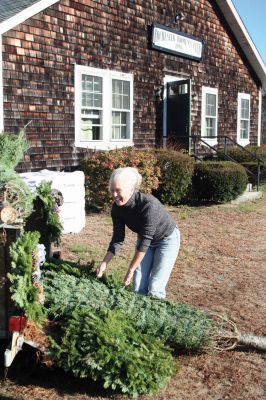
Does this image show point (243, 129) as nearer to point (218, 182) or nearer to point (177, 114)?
point (177, 114)

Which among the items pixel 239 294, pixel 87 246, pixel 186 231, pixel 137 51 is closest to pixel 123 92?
pixel 137 51

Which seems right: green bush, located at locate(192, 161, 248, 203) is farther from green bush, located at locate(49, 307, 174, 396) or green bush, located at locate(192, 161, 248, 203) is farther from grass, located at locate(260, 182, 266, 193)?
green bush, located at locate(49, 307, 174, 396)

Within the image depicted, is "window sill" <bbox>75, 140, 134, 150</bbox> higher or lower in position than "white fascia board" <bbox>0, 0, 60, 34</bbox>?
lower

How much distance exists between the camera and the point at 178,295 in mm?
5676

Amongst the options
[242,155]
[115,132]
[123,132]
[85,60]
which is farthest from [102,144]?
[242,155]

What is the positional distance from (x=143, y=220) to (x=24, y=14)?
7159 millimetres

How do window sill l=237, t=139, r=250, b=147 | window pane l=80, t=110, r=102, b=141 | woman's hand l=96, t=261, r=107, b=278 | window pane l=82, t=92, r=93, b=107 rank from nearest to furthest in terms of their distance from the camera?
woman's hand l=96, t=261, r=107, b=278
window pane l=82, t=92, r=93, b=107
window pane l=80, t=110, r=102, b=141
window sill l=237, t=139, r=250, b=147

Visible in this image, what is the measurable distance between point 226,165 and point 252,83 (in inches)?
345

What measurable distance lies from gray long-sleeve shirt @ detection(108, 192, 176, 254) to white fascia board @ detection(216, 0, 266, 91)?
1419 centimetres

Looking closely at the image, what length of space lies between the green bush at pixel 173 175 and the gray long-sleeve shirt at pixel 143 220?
730 cm

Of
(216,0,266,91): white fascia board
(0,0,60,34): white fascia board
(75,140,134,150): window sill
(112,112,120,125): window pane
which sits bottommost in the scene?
(75,140,134,150): window sill

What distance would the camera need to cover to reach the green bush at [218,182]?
41.0 ft

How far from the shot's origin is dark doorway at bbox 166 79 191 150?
14859 mm

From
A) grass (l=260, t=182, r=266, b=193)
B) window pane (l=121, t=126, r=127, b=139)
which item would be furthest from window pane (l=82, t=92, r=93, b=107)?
grass (l=260, t=182, r=266, b=193)
